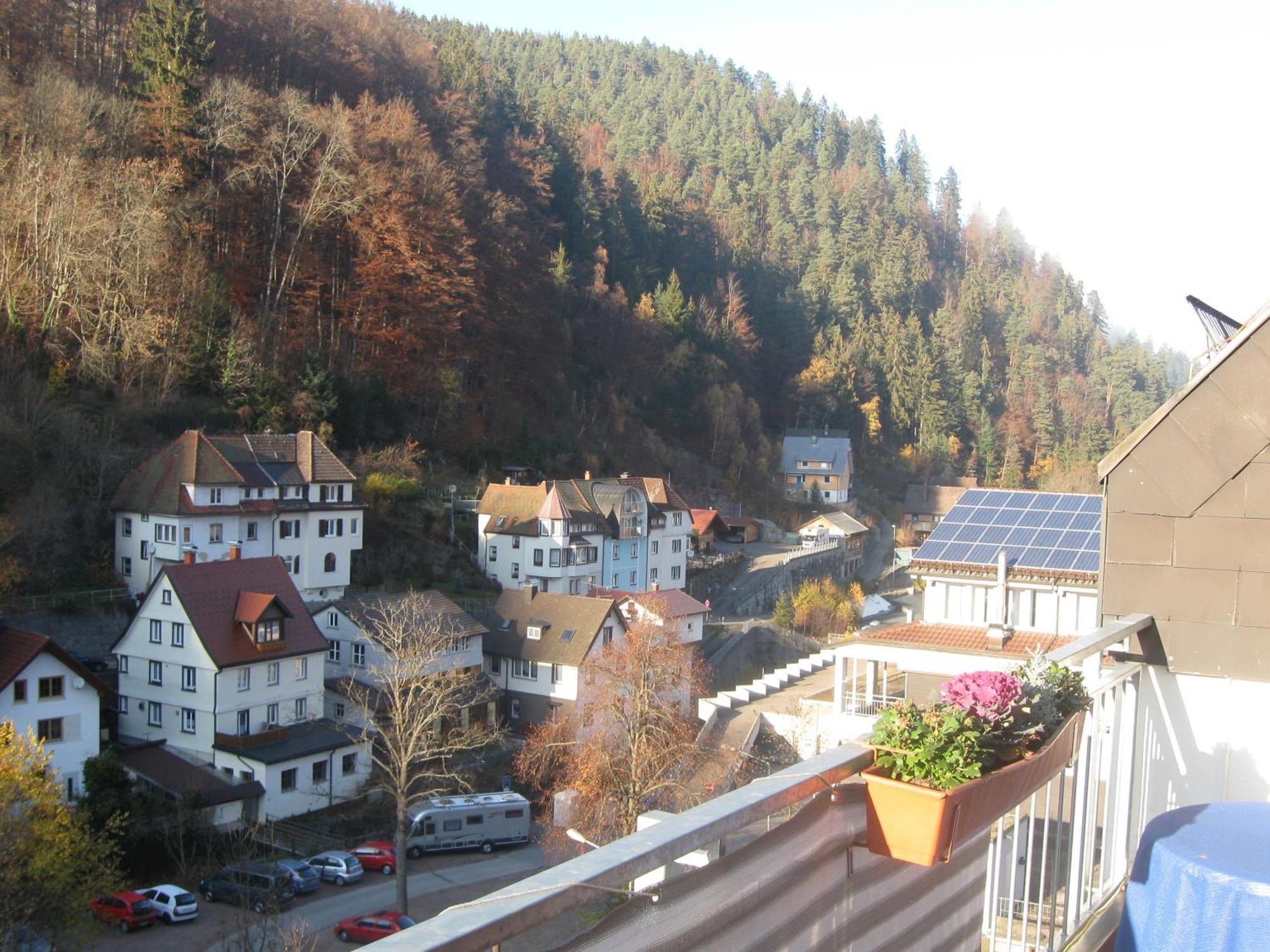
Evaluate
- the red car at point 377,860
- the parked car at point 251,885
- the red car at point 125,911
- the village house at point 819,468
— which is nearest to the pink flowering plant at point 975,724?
the parked car at point 251,885

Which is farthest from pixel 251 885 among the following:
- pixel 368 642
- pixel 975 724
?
pixel 975 724

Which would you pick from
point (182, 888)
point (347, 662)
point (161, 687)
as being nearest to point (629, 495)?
point (347, 662)

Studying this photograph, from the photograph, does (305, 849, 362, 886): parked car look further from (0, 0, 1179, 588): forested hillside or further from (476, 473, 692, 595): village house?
(476, 473, 692, 595): village house

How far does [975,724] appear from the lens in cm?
234

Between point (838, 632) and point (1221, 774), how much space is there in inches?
1283

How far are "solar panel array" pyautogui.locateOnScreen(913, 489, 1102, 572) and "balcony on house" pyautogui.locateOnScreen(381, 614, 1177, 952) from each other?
A: 14.3 meters

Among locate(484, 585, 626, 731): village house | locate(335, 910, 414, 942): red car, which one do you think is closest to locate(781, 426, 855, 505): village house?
locate(484, 585, 626, 731): village house

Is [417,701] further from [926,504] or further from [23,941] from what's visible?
[926,504]

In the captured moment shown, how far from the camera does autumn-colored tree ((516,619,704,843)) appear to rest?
59.0 feet

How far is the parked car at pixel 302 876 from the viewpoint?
17.0 meters

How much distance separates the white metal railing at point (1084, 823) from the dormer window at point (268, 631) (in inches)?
758

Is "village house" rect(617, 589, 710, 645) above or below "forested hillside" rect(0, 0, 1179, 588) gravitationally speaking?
below

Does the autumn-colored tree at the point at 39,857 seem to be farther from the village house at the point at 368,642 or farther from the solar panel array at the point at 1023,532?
the solar panel array at the point at 1023,532

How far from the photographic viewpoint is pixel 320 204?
34.9m
